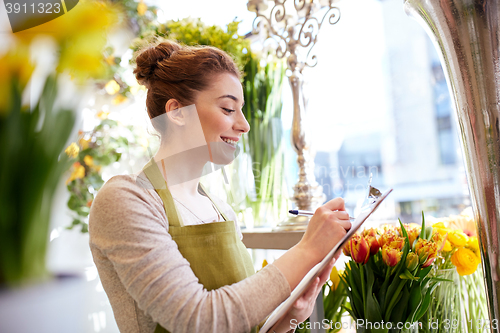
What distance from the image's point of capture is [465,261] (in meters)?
0.66

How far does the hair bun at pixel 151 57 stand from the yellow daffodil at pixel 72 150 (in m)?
0.51

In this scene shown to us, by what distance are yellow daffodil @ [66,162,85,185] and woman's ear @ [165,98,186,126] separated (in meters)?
0.61

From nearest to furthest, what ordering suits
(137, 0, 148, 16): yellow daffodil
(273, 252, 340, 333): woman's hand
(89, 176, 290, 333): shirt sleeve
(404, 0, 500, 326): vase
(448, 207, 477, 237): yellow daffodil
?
(404, 0, 500, 326): vase, (89, 176, 290, 333): shirt sleeve, (273, 252, 340, 333): woman's hand, (448, 207, 477, 237): yellow daffodil, (137, 0, 148, 16): yellow daffodil

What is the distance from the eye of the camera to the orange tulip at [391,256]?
59cm

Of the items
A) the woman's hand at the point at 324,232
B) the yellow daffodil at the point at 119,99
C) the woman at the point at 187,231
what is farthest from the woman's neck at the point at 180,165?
the yellow daffodil at the point at 119,99

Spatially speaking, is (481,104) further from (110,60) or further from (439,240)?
(110,60)

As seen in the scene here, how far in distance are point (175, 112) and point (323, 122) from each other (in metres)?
0.80

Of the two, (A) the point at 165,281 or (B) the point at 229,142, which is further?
(B) the point at 229,142

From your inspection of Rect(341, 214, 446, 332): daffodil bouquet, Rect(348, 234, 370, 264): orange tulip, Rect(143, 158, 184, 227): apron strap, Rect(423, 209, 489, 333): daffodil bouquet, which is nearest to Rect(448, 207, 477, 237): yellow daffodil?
Rect(423, 209, 489, 333): daffodil bouquet

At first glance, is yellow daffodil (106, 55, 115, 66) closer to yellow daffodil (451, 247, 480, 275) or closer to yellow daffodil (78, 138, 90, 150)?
yellow daffodil (78, 138, 90, 150)

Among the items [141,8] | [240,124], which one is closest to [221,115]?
[240,124]

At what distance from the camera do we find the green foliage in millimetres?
917

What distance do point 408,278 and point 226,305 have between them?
1.08ft

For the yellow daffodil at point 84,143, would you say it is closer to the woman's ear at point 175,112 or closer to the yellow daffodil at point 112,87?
the yellow daffodil at point 112,87
